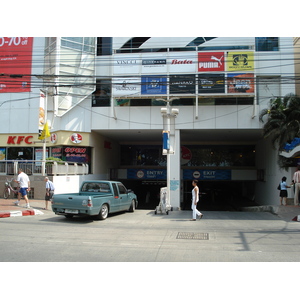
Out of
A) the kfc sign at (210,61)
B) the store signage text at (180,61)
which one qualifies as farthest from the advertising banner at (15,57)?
the kfc sign at (210,61)

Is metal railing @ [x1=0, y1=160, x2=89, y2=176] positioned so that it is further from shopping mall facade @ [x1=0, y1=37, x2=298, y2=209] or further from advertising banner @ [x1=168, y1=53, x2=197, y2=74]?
advertising banner @ [x1=168, y1=53, x2=197, y2=74]

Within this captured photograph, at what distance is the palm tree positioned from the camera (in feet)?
54.4

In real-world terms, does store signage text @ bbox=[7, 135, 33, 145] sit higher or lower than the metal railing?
higher

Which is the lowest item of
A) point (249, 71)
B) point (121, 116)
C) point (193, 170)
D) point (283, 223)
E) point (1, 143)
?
point (283, 223)

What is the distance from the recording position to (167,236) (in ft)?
29.1

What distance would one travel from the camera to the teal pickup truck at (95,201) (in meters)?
10.8

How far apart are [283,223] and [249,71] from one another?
10.9 m

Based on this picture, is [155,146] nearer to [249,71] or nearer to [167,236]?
[249,71]

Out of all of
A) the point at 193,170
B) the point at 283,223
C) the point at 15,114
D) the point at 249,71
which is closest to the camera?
the point at 283,223

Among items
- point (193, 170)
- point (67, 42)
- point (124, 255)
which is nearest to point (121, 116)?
point (67, 42)

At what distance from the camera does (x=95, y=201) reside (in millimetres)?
11008

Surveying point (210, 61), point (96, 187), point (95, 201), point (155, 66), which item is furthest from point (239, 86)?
point (95, 201)

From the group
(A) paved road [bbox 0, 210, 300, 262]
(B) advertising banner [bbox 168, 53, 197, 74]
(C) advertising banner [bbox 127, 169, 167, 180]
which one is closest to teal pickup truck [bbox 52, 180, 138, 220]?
(A) paved road [bbox 0, 210, 300, 262]

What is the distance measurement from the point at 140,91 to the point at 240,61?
6794 millimetres
